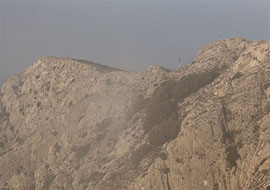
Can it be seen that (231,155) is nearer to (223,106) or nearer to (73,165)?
(223,106)

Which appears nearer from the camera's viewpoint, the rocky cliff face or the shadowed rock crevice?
the rocky cliff face

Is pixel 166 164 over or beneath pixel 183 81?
beneath

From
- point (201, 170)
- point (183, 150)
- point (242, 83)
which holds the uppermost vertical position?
point (242, 83)

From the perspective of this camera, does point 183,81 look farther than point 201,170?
Yes

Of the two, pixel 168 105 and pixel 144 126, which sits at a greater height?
pixel 168 105

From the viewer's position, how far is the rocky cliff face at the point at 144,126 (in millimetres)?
47156

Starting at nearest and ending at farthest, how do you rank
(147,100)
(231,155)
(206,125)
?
(231,155) < (206,125) < (147,100)

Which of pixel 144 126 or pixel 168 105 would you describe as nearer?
pixel 168 105

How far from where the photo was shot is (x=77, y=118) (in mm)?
82125

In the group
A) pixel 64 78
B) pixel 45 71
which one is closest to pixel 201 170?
pixel 64 78

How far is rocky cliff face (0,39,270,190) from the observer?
4716 cm

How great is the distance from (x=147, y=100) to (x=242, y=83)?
22.7 meters

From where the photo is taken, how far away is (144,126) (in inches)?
2532

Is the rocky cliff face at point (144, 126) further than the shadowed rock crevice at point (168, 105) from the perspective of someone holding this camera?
No
